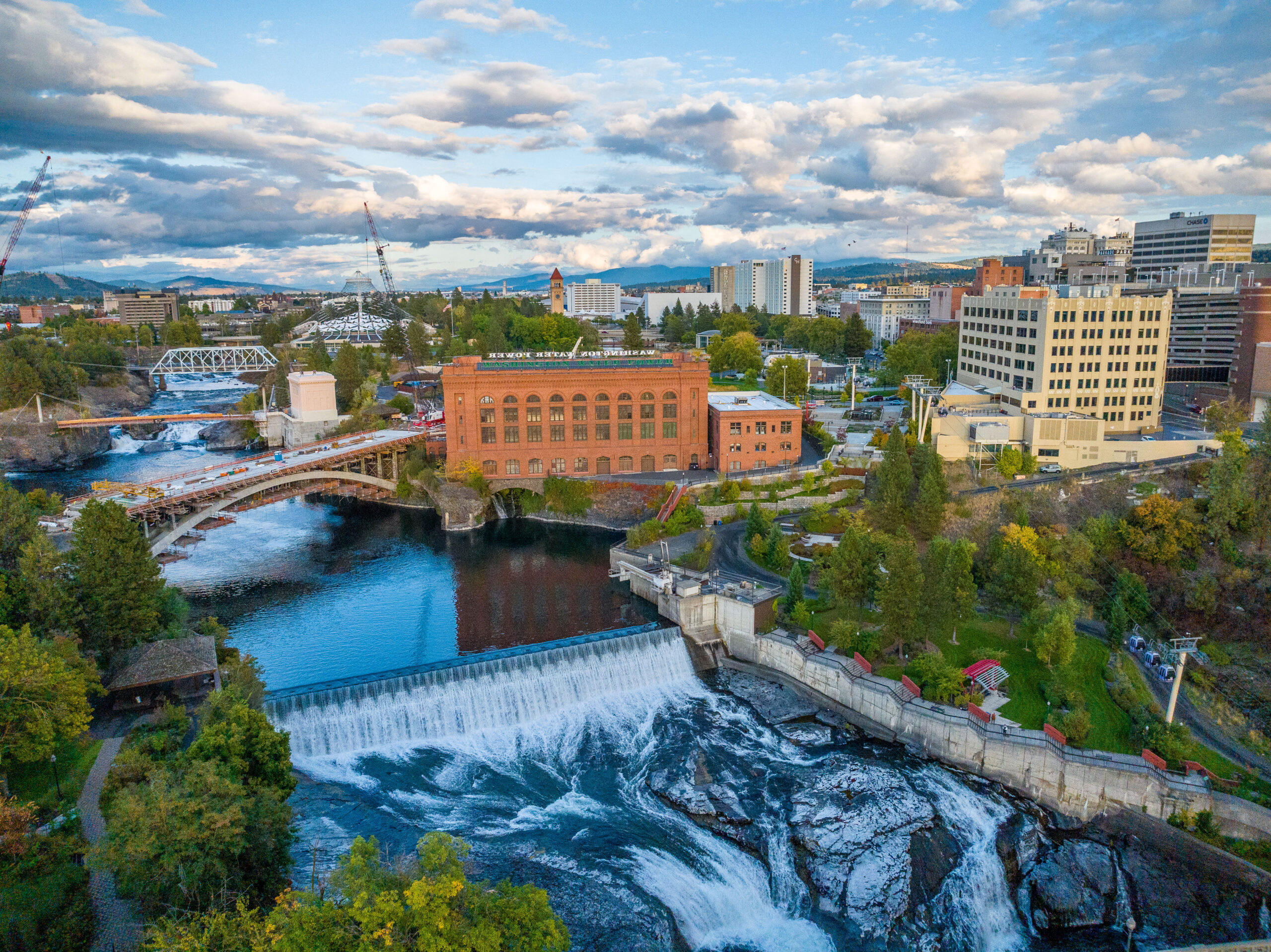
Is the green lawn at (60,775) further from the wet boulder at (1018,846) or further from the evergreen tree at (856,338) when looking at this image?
the evergreen tree at (856,338)

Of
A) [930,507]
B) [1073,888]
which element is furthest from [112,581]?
[930,507]

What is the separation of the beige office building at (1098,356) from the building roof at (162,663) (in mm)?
63504

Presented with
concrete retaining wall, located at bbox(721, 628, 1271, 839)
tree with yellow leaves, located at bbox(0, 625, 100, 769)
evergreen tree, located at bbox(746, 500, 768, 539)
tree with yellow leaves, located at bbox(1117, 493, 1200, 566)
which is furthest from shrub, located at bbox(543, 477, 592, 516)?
tree with yellow leaves, located at bbox(0, 625, 100, 769)

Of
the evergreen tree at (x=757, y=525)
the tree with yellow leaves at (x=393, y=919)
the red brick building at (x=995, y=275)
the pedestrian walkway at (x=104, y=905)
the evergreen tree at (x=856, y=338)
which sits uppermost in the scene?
the red brick building at (x=995, y=275)

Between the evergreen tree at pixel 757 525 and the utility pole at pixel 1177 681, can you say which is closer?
the utility pole at pixel 1177 681

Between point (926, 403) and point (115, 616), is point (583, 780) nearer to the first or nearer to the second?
point (115, 616)

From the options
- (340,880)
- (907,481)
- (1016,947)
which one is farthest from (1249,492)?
(340,880)

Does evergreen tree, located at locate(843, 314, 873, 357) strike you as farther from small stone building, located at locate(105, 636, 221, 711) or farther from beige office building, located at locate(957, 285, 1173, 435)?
small stone building, located at locate(105, 636, 221, 711)

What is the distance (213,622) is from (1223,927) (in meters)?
45.6

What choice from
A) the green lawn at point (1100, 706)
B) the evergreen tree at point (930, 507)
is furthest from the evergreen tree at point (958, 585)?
the evergreen tree at point (930, 507)

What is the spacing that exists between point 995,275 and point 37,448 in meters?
156

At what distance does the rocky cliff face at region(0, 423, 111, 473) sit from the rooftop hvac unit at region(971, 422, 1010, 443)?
105008 millimetres

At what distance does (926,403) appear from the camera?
68062mm

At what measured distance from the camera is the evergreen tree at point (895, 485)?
55.1 meters
